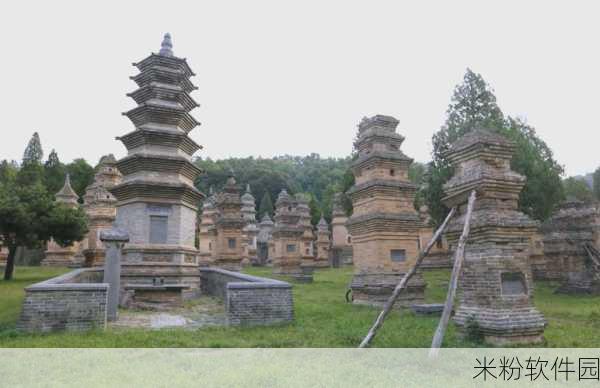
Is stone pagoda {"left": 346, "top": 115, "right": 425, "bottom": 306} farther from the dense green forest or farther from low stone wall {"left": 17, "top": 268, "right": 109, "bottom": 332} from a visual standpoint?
the dense green forest

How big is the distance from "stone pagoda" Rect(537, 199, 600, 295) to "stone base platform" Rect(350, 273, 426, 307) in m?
9.17

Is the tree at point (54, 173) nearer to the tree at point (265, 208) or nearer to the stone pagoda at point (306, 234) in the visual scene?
the tree at point (265, 208)

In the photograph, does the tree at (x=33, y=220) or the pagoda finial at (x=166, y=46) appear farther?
the tree at (x=33, y=220)

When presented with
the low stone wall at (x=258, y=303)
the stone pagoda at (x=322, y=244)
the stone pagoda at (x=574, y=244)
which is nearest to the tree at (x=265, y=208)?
the stone pagoda at (x=322, y=244)

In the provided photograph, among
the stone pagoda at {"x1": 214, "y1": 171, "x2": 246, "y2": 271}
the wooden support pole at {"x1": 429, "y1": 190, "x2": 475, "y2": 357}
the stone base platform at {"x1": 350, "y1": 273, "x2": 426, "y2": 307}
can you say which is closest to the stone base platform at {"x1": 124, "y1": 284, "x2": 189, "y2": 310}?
the stone base platform at {"x1": 350, "y1": 273, "x2": 426, "y2": 307}

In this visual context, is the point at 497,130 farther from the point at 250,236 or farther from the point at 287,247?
the point at 250,236

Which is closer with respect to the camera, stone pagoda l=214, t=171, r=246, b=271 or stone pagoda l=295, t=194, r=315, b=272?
stone pagoda l=214, t=171, r=246, b=271

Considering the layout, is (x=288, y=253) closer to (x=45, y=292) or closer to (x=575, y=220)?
(x=575, y=220)

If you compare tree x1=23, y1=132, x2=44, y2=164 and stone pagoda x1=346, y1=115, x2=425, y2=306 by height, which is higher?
tree x1=23, y1=132, x2=44, y2=164

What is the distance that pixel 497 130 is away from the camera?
2388 centimetres

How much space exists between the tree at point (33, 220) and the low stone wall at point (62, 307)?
44.2ft

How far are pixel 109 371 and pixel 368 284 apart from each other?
1174 centimetres

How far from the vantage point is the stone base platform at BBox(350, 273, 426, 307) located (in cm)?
1691

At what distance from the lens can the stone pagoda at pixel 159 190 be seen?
15852 mm
